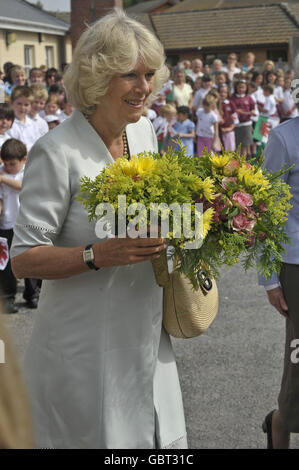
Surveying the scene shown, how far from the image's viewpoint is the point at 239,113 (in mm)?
14508

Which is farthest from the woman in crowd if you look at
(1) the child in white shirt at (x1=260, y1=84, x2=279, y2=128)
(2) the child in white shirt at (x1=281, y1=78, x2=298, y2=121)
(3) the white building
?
(3) the white building

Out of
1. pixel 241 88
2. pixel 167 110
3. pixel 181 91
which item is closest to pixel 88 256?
pixel 167 110

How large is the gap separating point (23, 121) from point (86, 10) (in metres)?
19.9

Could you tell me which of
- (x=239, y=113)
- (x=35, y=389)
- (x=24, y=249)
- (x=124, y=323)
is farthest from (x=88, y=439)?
(x=239, y=113)

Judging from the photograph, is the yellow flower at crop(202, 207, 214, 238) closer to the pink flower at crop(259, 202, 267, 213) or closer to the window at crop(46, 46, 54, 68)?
the pink flower at crop(259, 202, 267, 213)

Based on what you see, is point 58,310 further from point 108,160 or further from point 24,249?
point 108,160

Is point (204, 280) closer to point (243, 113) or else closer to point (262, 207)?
point (262, 207)

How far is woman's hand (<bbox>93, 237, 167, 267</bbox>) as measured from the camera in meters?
2.14

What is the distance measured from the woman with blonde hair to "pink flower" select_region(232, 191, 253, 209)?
42 centimetres

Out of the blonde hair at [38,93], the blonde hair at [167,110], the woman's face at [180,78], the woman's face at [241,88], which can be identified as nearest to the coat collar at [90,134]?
the blonde hair at [38,93]

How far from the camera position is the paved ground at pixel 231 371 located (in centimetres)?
391

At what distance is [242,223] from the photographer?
7.30ft

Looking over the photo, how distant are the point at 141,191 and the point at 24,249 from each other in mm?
486

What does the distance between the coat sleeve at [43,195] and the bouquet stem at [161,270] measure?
36 centimetres
